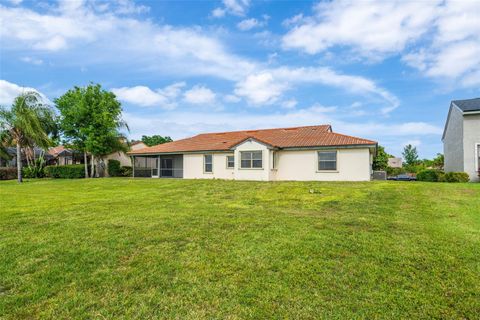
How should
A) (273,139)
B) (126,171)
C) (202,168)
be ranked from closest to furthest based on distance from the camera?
(273,139) → (202,168) → (126,171)

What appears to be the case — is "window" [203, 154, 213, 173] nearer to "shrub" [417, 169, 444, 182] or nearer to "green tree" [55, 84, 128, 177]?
"green tree" [55, 84, 128, 177]

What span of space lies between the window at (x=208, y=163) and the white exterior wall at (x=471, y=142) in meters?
17.8

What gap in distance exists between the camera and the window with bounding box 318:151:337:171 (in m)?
18.2

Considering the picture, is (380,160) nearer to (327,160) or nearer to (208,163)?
(327,160)

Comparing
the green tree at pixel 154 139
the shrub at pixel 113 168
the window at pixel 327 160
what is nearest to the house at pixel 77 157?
the shrub at pixel 113 168

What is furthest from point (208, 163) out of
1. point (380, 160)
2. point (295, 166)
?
point (380, 160)

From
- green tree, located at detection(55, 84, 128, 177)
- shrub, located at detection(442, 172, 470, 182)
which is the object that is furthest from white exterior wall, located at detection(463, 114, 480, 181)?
green tree, located at detection(55, 84, 128, 177)

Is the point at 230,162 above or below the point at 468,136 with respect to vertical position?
below

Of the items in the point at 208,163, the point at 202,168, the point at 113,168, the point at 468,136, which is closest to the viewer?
the point at 468,136

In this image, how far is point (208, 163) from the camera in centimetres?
2225

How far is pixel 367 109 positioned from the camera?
2433 cm

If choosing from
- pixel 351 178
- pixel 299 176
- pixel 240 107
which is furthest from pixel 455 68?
pixel 240 107

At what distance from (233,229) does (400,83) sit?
20.2 metres

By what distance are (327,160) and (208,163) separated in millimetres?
9312
